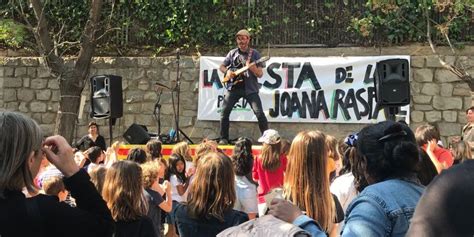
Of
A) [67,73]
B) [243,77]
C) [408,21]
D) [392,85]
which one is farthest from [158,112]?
[392,85]

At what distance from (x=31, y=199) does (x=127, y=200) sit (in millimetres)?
1335

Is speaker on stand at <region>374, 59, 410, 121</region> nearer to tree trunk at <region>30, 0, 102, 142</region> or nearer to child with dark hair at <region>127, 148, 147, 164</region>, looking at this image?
child with dark hair at <region>127, 148, 147, 164</region>

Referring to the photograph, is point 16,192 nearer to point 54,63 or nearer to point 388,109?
point 388,109

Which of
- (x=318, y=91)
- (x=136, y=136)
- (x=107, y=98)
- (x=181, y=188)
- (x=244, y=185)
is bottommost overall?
(x=181, y=188)

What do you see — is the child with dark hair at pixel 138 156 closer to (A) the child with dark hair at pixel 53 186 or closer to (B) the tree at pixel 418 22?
(A) the child with dark hair at pixel 53 186

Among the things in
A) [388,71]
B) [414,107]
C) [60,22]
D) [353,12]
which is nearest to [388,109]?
[388,71]

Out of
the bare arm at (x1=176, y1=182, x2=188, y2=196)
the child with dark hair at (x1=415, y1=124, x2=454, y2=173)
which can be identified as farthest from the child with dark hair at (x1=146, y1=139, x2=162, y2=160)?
the child with dark hair at (x1=415, y1=124, x2=454, y2=173)

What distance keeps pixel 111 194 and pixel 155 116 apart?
8626 millimetres

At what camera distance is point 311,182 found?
3.37 meters

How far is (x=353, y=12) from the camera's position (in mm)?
11797

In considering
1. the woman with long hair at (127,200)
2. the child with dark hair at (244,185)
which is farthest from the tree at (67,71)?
the woman with long hair at (127,200)

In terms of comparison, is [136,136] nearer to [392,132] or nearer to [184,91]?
[184,91]

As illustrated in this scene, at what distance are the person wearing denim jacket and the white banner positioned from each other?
875 centimetres

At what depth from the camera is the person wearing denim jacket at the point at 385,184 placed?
6.98ft
